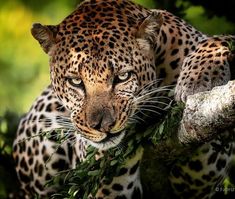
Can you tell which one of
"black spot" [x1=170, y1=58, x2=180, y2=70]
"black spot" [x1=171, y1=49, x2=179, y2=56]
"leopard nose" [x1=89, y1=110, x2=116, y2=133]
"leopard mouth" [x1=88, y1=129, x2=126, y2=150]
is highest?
"black spot" [x1=171, y1=49, x2=179, y2=56]

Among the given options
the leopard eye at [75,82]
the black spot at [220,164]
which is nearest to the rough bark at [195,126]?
the black spot at [220,164]

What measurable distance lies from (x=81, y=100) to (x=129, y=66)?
447 millimetres

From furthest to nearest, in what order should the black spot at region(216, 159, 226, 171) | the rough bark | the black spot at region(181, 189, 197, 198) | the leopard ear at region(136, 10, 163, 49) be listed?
the black spot at region(181, 189, 197, 198)
the black spot at region(216, 159, 226, 171)
the leopard ear at region(136, 10, 163, 49)
the rough bark

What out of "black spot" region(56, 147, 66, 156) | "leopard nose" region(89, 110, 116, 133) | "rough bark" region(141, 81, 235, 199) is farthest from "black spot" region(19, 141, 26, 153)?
"leopard nose" region(89, 110, 116, 133)

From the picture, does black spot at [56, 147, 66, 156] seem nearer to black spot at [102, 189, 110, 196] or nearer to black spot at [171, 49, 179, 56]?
black spot at [102, 189, 110, 196]

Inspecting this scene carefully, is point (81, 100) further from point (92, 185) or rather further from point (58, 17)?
point (58, 17)

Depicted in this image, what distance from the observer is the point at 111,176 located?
8.98 metres

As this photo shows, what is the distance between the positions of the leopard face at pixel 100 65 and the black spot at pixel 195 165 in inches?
29.8

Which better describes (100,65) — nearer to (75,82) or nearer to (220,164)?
(75,82)

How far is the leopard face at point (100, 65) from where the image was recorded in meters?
8.74

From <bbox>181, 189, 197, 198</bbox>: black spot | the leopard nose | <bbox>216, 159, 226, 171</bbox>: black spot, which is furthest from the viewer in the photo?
<bbox>181, 189, 197, 198</bbox>: black spot

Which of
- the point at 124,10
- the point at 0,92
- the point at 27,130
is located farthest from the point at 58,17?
the point at 124,10

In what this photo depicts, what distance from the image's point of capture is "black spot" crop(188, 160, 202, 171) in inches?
373

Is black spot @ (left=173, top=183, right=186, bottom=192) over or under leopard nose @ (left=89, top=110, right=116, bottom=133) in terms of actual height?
under
